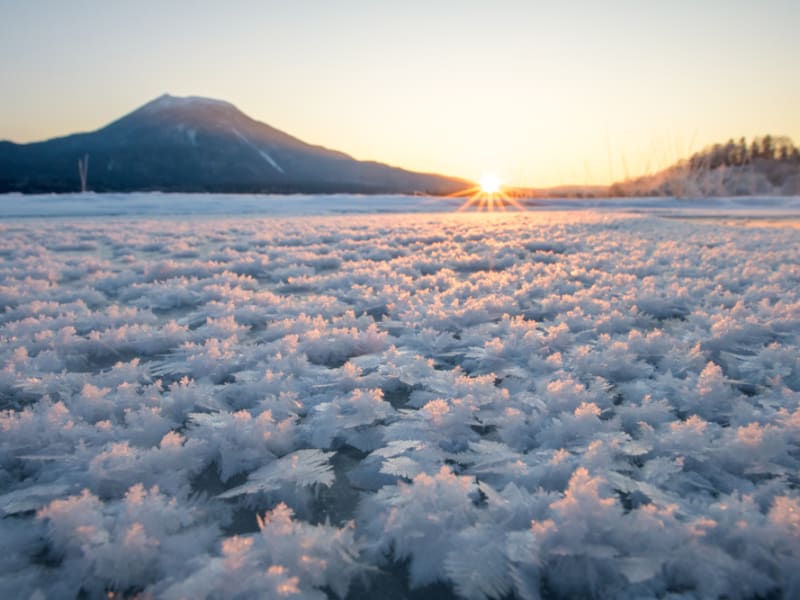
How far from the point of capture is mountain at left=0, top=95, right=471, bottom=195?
337 ft

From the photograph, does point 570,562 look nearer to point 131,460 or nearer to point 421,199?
point 131,460

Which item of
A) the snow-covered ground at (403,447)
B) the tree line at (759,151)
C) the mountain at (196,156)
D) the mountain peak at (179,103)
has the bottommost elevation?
the snow-covered ground at (403,447)

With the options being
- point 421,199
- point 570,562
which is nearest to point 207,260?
point 570,562

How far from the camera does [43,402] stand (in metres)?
Result: 1.62

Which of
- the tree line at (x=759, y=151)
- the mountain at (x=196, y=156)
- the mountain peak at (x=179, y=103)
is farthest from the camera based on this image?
the mountain peak at (x=179, y=103)

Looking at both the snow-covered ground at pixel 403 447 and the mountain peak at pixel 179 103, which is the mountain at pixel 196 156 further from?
the snow-covered ground at pixel 403 447

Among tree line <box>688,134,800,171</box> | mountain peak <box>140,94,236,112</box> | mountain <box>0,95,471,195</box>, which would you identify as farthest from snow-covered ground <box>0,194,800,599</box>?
mountain peak <box>140,94,236,112</box>

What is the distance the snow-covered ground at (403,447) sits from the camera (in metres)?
0.95

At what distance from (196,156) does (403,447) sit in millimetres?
132679

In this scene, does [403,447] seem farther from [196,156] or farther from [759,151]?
[196,156]

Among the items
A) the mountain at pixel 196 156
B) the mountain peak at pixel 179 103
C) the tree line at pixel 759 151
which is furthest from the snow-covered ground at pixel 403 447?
the mountain peak at pixel 179 103

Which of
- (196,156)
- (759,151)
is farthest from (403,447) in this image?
(196,156)

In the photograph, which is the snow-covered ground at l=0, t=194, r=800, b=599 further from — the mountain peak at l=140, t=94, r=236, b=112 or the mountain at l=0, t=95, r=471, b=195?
the mountain peak at l=140, t=94, r=236, b=112

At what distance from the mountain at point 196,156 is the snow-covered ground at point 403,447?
302 ft
